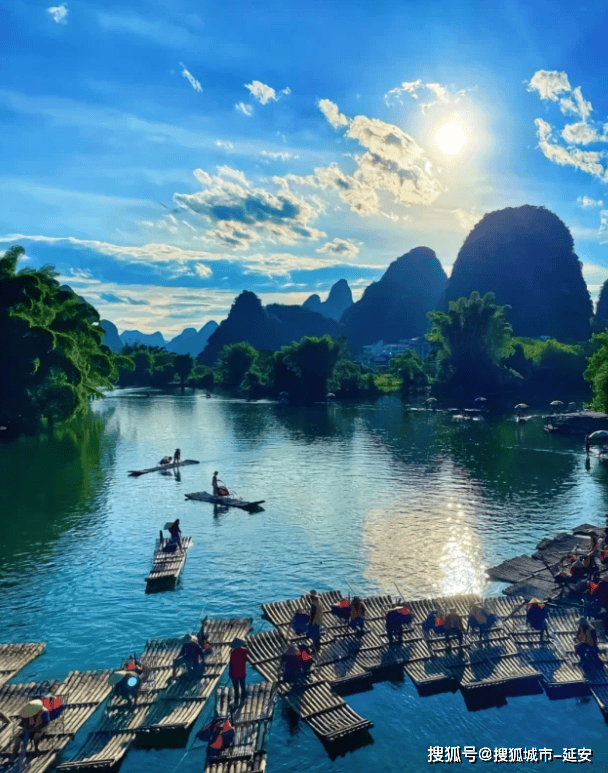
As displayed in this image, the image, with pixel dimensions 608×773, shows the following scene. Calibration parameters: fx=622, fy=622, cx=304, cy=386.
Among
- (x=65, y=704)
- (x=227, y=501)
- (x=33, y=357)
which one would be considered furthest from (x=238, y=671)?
(x=33, y=357)

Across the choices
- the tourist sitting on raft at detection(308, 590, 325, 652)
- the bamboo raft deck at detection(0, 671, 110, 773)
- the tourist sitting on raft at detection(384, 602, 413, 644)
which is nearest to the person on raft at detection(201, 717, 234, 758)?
the bamboo raft deck at detection(0, 671, 110, 773)

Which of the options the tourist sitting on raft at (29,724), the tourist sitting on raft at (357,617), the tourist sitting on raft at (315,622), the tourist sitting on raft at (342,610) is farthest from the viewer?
the tourist sitting on raft at (342,610)

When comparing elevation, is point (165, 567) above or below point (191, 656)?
below

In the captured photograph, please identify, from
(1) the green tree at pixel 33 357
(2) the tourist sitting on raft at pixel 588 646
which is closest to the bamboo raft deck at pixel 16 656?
(2) the tourist sitting on raft at pixel 588 646

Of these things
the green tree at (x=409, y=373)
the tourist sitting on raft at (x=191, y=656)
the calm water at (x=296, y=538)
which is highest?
the green tree at (x=409, y=373)

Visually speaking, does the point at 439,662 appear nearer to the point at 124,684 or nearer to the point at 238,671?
the point at 238,671

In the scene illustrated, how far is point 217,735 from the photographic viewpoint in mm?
21594

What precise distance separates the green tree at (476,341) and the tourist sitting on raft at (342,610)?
13456 cm

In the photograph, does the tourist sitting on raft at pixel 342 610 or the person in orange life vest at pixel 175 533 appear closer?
the tourist sitting on raft at pixel 342 610

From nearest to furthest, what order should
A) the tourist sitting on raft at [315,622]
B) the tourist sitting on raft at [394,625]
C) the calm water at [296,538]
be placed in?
the calm water at [296,538], the tourist sitting on raft at [315,622], the tourist sitting on raft at [394,625]

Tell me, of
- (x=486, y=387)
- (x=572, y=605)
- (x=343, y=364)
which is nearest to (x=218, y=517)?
(x=572, y=605)

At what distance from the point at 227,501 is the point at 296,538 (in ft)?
38.2

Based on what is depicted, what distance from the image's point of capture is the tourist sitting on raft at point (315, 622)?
93.6ft

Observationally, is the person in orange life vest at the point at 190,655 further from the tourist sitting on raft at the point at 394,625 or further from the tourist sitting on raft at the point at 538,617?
the tourist sitting on raft at the point at 538,617
